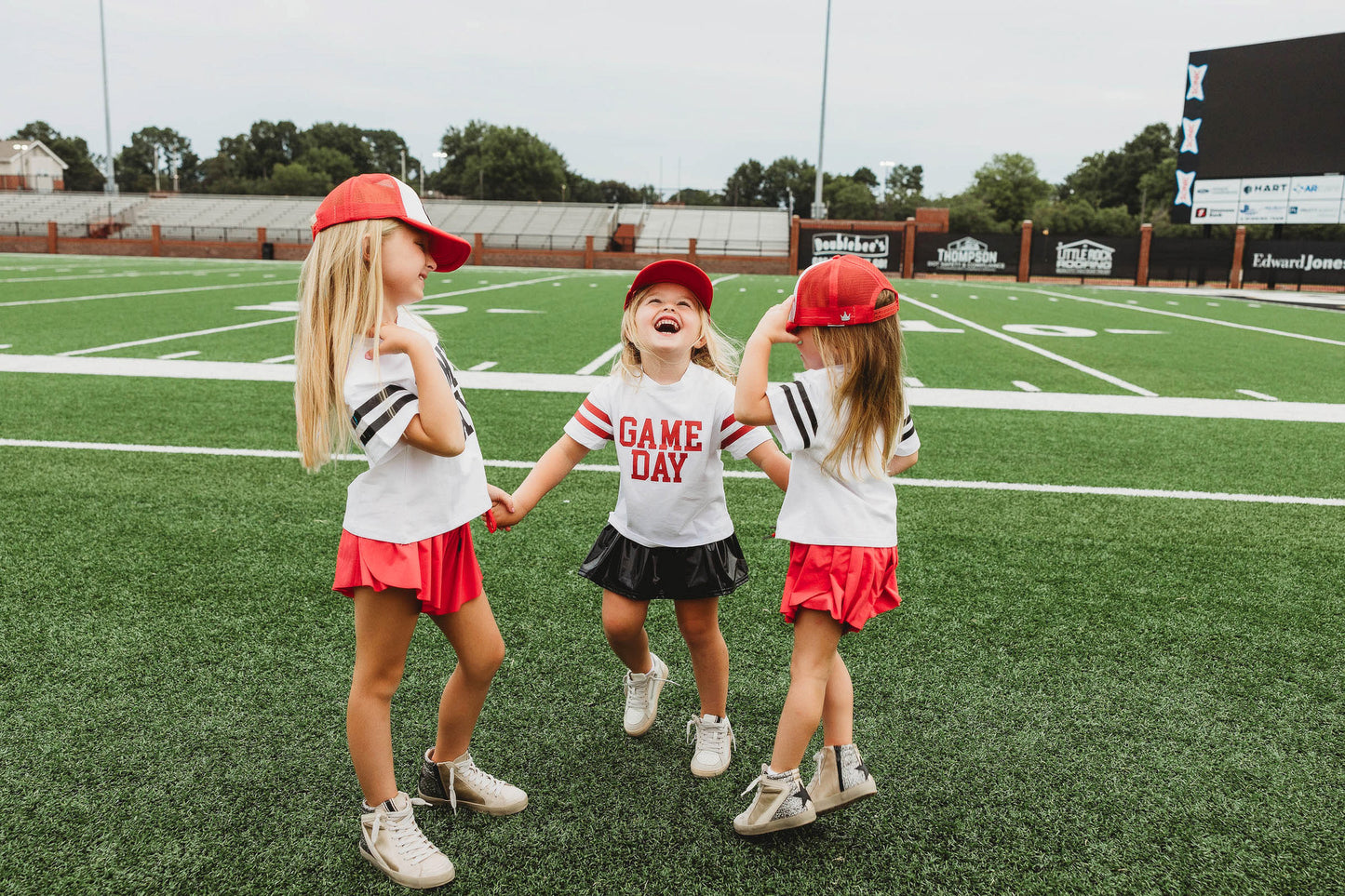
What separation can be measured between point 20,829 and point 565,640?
163cm

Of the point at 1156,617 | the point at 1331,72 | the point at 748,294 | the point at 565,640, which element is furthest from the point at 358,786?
the point at 1331,72

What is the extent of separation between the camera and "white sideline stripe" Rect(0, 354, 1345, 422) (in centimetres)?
793

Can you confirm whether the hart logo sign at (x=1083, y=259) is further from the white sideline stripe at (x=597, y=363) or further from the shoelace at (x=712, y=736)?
the shoelace at (x=712, y=736)

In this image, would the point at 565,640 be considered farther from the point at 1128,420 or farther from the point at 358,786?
the point at 1128,420

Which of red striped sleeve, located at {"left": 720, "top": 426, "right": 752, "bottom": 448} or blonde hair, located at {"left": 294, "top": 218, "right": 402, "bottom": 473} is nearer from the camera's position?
blonde hair, located at {"left": 294, "top": 218, "right": 402, "bottom": 473}

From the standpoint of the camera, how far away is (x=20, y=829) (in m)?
2.19

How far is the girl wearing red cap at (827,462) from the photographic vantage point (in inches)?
84.0

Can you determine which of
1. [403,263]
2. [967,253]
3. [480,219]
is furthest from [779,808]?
[480,219]

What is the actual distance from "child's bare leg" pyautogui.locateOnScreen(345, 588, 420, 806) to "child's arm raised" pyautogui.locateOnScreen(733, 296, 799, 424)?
2.92 feet

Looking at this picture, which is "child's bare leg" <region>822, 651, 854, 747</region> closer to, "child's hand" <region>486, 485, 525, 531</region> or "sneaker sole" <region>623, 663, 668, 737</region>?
"sneaker sole" <region>623, 663, 668, 737</region>

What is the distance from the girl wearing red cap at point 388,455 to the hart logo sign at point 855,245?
37.8 metres

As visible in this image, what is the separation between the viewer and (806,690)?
2.23 m

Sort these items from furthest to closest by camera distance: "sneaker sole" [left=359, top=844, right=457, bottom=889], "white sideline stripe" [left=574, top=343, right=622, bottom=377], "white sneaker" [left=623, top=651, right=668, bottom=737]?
"white sideline stripe" [left=574, top=343, right=622, bottom=377], "white sneaker" [left=623, top=651, right=668, bottom=737], "sneaker sole" [left=359, top=844, right=457, bottom=889]

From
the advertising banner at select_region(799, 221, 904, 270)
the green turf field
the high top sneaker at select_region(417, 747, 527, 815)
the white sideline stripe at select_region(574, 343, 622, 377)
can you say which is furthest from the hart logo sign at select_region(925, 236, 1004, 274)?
the high top sneaker at select_region(417, 747, 527, 815)
